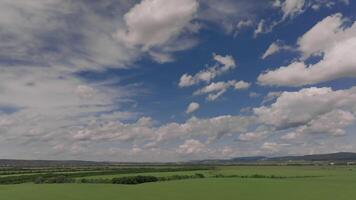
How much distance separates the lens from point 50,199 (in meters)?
71.5

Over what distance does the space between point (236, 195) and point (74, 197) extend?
26.7m

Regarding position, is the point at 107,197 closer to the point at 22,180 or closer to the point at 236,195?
the point at 236,195

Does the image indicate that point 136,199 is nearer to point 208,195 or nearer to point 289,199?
point 208,195

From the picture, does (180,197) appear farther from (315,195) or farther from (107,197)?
(315,195)

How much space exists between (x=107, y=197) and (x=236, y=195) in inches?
824

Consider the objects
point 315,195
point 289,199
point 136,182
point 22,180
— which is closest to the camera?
point 289,199

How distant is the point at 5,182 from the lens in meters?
124

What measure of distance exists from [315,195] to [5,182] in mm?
86605

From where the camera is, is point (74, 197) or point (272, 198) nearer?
point (272, 198)

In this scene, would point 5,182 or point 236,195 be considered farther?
point 5,182

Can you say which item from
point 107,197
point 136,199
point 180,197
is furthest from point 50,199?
point 180,197

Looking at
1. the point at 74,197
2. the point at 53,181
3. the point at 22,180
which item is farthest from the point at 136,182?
the point at 74,197

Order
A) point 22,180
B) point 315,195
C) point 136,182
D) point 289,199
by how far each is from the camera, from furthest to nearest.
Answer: point 22,180
point 136,182
point 315,195
point 289,199

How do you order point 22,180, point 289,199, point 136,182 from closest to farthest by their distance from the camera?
point 289,199 → point 136,182 → point 22,180
